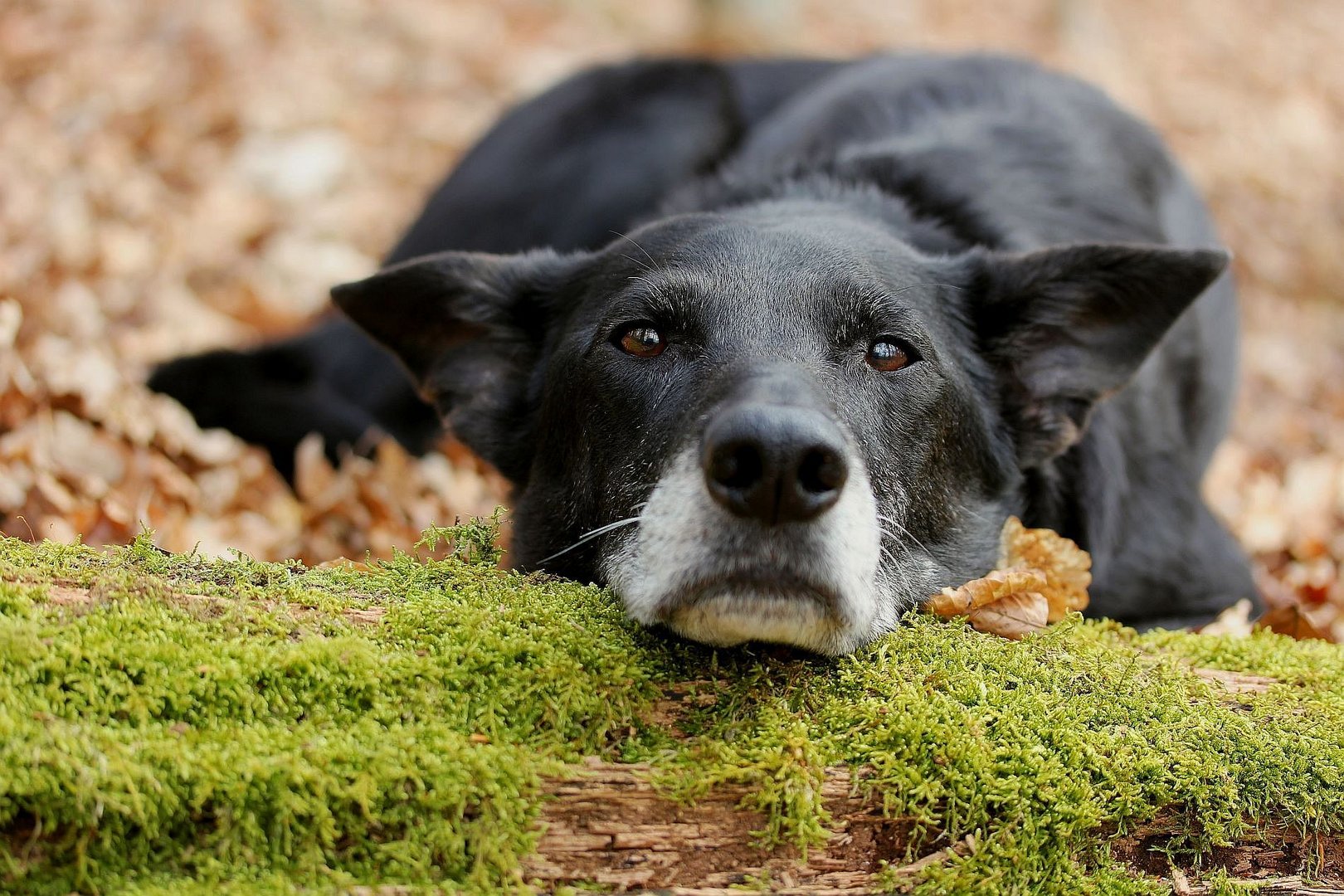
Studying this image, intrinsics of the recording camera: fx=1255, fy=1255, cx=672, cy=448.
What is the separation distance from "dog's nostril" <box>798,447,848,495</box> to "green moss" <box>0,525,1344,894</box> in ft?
1.19

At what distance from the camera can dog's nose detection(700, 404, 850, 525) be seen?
7.38 ft

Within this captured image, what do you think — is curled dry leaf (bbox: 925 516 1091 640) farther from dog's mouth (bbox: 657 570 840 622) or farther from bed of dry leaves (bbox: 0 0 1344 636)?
bed of dry leaves (bbox: 0 0 1344 636)

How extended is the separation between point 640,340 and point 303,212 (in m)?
5.02

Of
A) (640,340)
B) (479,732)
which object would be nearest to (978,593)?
(640,340)

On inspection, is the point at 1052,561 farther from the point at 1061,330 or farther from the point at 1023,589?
the point at 1061,330

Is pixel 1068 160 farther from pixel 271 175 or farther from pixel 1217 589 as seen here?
pixel 271 175

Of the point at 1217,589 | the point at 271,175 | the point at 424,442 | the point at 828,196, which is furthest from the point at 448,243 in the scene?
the point at 1217,589

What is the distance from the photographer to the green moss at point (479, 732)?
190 cm

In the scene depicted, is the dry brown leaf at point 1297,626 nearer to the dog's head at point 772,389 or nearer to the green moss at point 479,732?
the dog's head at point 772,389

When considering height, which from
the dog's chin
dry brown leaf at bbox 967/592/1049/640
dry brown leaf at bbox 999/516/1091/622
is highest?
the dog's chin

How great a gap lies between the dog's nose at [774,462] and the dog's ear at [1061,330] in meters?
1.37

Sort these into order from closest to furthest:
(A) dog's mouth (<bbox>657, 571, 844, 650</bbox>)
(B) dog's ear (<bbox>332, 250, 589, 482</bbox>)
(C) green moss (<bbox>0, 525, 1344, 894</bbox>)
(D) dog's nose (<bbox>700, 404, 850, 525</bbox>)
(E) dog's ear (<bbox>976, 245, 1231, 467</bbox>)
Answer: (C) green moss (<bbox>0, 525, 1344, 894</bbox>) → (D) dog's nose (<bbox>700, 404, 850, 525</bbox>) → (A) dog's mouth (<bbox>657, 571, 844, 650</bbox>) → (E) dog's ear (<bbox>976, 245, 1231, 467</bbox>) → (B) dog's ear (<bbox>332, 250, 589, 482</bbox>)

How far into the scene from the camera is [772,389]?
8.03ft

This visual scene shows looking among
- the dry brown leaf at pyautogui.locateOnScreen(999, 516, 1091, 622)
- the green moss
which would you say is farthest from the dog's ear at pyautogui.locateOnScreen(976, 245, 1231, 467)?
the green moss
